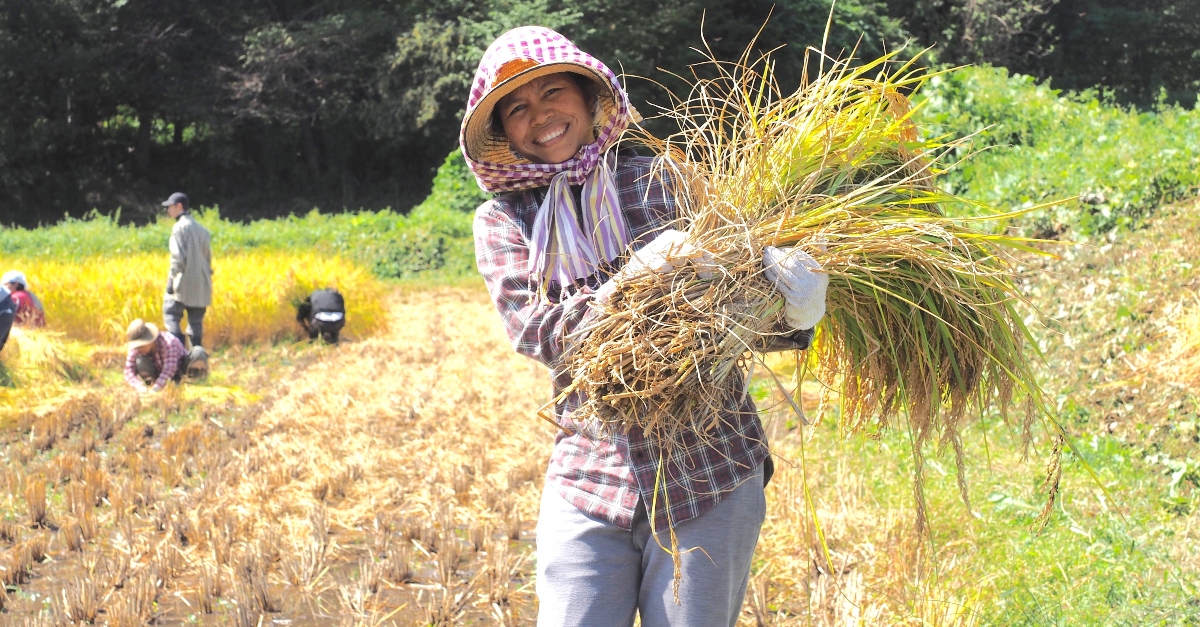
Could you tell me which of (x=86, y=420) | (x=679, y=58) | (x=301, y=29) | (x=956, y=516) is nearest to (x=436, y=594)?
(x=956, y=516)

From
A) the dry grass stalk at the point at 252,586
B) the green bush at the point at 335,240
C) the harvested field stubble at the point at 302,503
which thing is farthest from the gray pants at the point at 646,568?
the green bush at the point at 335,240

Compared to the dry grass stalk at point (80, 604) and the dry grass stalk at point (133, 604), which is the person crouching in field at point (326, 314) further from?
the dry grass stalk at point (80, 604)

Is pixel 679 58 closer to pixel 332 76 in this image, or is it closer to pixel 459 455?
pixel 332 76

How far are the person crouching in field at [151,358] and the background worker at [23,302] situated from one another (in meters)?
1.32

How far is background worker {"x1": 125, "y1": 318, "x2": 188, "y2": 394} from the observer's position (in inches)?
285

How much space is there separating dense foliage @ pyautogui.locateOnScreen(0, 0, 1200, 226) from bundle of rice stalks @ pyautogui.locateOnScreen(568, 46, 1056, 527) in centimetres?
1940

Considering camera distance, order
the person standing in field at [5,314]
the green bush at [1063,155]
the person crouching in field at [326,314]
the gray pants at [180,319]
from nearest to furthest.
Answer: the green bush at [1063,155], the person standing in field at [5,314], the gray pants at [180,319], the person crouching in field at [326,314]

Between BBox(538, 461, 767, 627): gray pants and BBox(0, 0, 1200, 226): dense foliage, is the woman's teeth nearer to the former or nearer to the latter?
BBox(538, 461, 767, 627): gray pants

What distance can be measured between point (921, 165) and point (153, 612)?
9.68 feet

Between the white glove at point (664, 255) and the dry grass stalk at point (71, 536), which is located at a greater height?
the white glove at point (664, 255)

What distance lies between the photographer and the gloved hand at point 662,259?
1.75 meters

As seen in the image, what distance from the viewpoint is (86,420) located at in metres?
6.43

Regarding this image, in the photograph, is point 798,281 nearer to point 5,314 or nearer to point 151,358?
point 5,314

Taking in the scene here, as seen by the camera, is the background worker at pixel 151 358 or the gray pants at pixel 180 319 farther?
the gray pants at pixel 180 319
